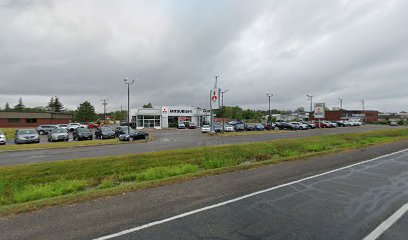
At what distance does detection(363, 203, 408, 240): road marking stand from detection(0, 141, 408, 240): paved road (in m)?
0.09

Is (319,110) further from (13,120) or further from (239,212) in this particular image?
(13,120)

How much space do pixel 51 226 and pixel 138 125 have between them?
6141 cm

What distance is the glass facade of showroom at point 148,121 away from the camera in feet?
212

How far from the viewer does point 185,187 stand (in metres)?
7.52

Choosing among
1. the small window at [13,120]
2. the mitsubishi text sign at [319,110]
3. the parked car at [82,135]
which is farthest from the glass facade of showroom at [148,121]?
the mitsubishi text sign at [319,110]

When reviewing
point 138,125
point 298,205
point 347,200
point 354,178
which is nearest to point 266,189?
point 298,205

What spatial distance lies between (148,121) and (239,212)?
61.9m

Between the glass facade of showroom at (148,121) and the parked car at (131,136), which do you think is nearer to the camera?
the parked car at (131,136)

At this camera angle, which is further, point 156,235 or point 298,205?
point 298,205

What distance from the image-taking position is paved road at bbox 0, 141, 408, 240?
4477 millimetres

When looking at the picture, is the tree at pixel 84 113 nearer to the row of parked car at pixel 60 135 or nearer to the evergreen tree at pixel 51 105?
the evergreen tree at pixel 51 105

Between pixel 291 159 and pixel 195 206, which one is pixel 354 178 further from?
pixel 195 206

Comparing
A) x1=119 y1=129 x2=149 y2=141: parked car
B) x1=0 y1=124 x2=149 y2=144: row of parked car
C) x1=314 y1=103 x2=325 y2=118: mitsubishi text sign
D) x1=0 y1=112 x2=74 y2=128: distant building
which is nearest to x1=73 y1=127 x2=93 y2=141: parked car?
x1=0 y1=124 x2=149 y2=144: row of parked car

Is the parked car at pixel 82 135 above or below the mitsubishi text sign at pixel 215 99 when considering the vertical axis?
below
